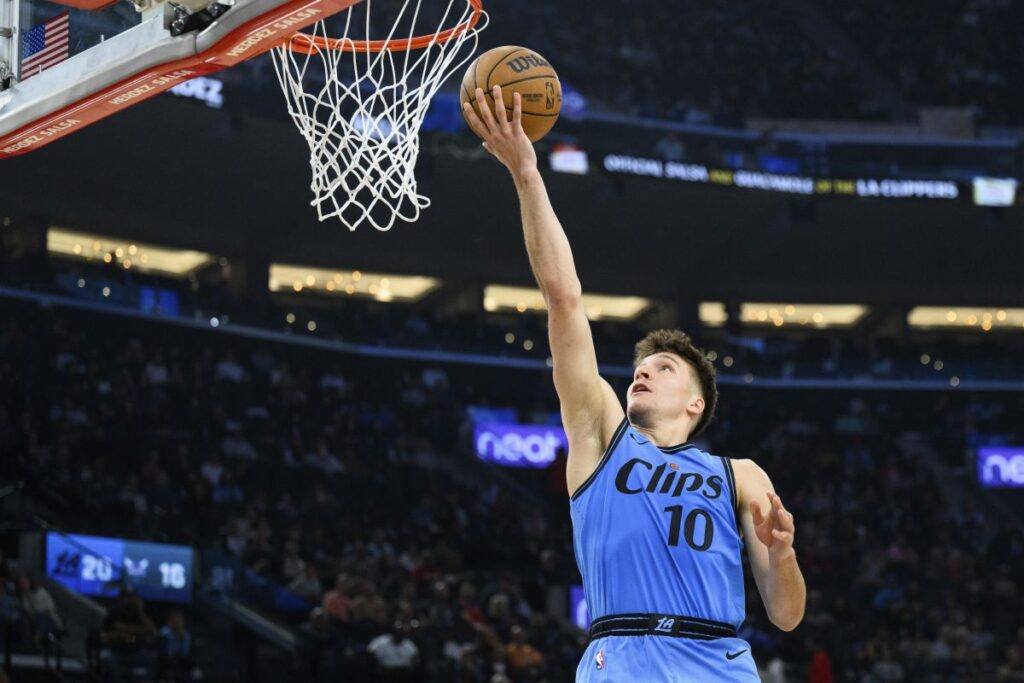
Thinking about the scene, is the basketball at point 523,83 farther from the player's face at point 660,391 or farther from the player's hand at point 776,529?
the player's hand at point 776,529

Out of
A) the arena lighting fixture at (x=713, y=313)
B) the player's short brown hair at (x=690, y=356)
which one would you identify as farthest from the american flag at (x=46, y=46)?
the arena lighting fixture at (x=713, y=313)

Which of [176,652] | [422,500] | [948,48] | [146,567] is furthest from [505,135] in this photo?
[948,48]

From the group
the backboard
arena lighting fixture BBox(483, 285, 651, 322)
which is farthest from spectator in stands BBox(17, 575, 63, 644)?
arena lighting fixture BBox(483, 285, 651, 322)

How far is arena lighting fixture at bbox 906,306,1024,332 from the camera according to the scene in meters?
28.9

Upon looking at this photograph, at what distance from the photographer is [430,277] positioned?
2617cm

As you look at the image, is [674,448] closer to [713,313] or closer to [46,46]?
Answer: [46,46]

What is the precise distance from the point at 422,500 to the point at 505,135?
54.1 feet

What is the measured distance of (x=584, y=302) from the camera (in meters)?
27.3

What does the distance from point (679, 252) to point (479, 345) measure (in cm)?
445

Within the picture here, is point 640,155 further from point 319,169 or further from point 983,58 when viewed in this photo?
point 319,169

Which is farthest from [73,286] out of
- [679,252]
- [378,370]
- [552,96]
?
[552,96]

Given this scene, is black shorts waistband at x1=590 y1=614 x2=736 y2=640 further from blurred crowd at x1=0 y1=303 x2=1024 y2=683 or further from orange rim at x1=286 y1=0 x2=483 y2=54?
blurred crowd at x1=0 y1=303 x2=1024 y2=683

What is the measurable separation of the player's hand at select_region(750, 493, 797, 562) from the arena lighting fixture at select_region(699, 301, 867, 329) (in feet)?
80.3

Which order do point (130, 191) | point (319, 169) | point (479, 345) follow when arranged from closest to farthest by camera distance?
point (319, 169)
point (130, 191)
point (479, 345)
